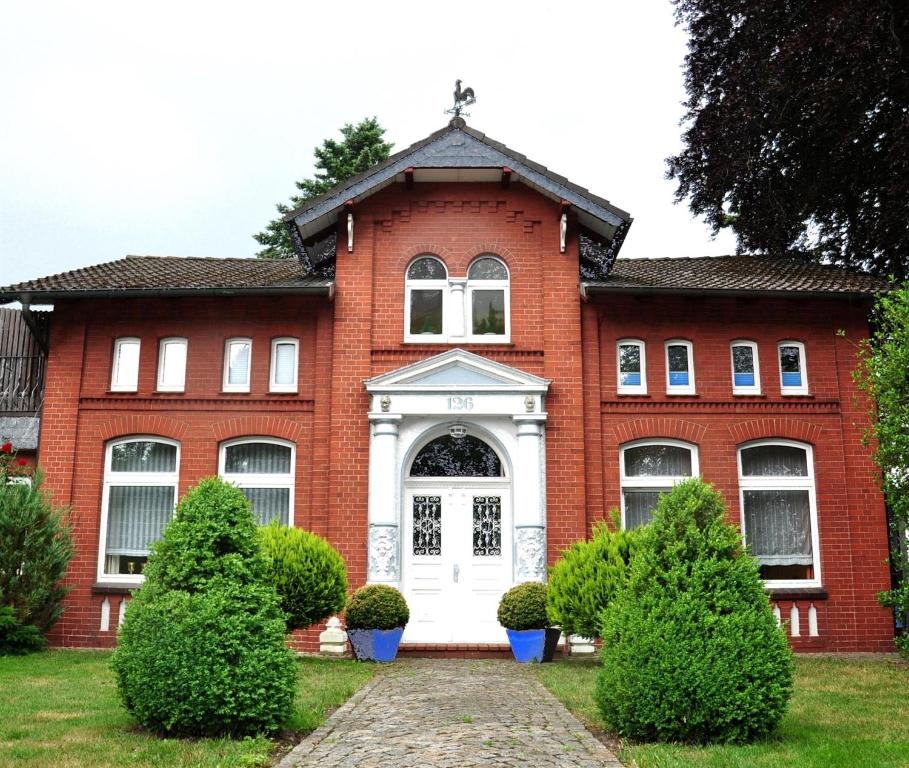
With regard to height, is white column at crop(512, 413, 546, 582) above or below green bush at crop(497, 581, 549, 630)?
above

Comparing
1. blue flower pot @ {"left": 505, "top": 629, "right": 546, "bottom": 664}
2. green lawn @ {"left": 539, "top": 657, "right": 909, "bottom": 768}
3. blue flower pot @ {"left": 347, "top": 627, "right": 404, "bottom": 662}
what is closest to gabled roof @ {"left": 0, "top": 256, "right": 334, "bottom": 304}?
blue flower pot @ {"left": 347, "top": 627, "right": 404, "bottom": 662}

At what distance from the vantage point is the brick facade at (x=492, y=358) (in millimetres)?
14695

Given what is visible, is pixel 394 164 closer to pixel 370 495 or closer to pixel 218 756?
pixel 370 495

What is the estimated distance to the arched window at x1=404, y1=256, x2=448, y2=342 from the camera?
15.3 metres

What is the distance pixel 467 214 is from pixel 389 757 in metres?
10.4

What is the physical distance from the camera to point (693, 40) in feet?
61.7

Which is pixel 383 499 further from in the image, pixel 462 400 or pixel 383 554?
pixel 462 400

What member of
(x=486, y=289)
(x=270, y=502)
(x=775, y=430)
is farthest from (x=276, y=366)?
(x=775, y=430)

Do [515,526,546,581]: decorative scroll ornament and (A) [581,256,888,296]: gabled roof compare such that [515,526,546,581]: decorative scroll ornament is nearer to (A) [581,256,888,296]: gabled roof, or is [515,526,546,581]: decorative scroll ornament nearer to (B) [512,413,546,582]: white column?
(B) [512,413,546,582]: white column

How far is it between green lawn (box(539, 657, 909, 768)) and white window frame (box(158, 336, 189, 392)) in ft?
24.2

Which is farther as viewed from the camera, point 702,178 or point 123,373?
point 702,178

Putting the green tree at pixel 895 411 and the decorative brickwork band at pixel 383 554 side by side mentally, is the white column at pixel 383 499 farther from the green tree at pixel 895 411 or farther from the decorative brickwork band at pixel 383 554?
the green tree at pixel 895 411

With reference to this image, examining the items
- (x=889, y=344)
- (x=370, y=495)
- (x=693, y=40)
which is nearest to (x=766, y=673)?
(x=889, y=344)

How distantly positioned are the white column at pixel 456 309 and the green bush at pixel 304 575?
13.8 ft
